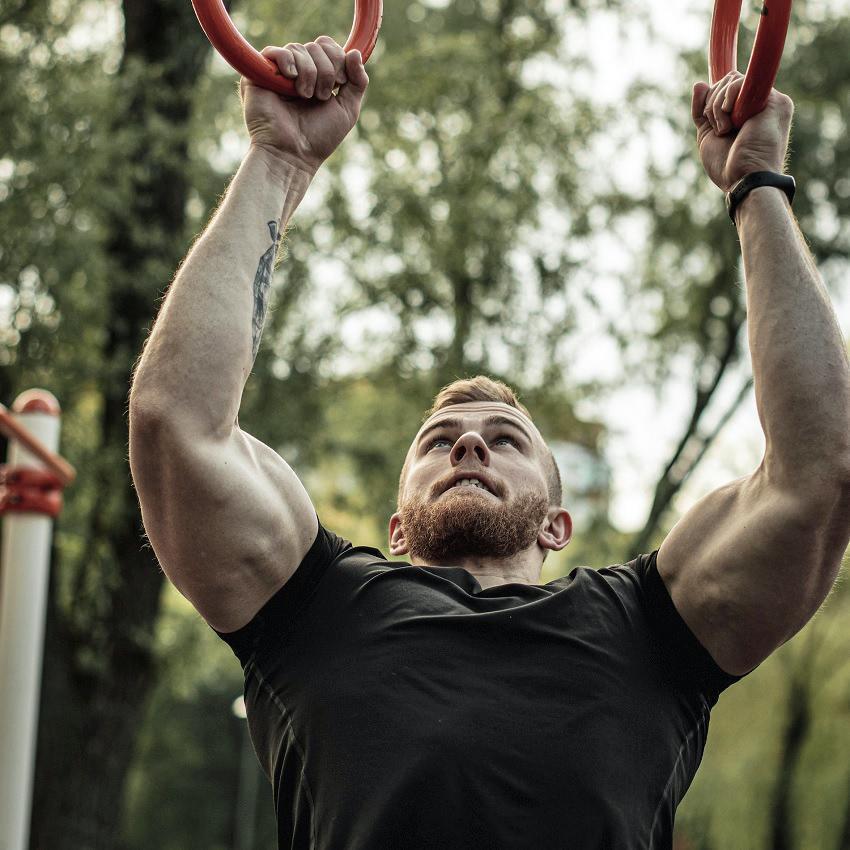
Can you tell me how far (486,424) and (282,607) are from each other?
76 centimetres

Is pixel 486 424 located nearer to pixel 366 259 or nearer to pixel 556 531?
pixel 556 531

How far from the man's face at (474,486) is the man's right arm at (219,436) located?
0.36 metres

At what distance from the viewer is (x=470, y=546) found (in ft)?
7.88

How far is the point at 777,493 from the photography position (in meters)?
1.95

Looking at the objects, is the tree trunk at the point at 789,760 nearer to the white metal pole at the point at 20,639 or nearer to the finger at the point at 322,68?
the white metal pole at the point at 20,639

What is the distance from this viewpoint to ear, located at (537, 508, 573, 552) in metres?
2.62

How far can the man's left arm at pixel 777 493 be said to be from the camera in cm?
191

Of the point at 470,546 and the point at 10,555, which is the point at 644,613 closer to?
the point at 470,546

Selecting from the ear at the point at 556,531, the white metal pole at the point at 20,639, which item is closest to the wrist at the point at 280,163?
the ear at the point at 556,531

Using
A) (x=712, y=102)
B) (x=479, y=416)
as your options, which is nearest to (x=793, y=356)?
(x=712, y=102)

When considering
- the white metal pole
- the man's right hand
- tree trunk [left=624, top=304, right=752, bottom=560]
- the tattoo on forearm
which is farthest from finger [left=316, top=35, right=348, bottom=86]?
tree trunk [left=624, top=304, right=752, bottom=560]

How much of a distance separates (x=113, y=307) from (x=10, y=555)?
3578mm

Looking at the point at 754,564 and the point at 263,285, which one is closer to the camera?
the point at 754,564

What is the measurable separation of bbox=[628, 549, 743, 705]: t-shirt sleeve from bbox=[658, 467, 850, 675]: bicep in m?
0.01
